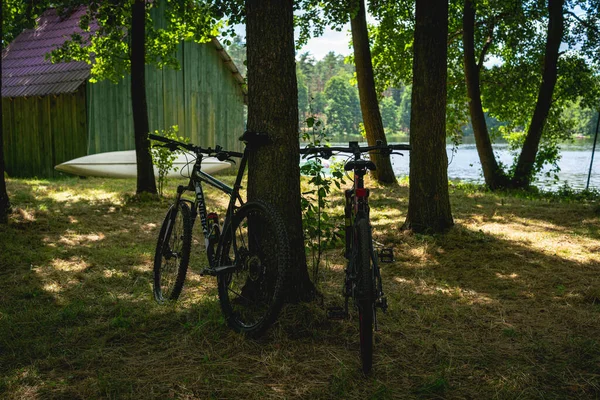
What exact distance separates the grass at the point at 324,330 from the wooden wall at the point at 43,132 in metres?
10.7

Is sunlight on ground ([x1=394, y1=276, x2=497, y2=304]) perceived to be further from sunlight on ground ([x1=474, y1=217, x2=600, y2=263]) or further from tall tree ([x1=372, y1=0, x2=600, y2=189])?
tall tree ([x1=372, y1=0, x2=600, y2=189])

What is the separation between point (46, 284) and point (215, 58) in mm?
16781

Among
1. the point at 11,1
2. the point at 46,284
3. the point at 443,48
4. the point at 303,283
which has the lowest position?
the point at 46,284

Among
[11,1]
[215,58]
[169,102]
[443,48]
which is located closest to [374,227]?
[443,48]

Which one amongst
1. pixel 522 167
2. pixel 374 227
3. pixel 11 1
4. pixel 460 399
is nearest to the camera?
pixel 460 399

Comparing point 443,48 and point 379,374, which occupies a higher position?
point 443,48

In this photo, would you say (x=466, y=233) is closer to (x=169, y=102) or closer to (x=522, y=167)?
(x=522, y=167)

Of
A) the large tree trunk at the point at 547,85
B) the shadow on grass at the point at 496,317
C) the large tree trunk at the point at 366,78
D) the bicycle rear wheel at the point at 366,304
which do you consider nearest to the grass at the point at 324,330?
the shadow on grass at the point at 496,317

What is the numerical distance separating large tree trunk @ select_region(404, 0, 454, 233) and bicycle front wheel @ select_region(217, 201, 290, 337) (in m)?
3.59

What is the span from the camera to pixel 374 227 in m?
7.75

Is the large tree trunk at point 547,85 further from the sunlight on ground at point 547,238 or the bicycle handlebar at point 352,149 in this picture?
the bicycle handlebar at point 352,149

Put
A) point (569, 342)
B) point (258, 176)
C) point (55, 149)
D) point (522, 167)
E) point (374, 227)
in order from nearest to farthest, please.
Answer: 1. point (569, 342)
2. point (258, 176)
3. point (374, 227)
4. point (522, 167)
5. point (55, 149)

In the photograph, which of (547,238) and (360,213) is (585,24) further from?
(360,213)

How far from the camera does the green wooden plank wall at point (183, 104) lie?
17.1 metres
